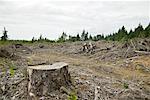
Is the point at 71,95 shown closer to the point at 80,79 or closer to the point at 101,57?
the point at 80,79

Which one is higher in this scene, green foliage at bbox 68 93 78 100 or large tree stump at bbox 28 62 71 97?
large tree stump at bbox 28 62 71 97


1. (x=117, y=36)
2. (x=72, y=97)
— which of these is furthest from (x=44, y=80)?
(x=117, y=36)

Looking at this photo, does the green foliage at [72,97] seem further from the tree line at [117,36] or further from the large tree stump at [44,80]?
the tree line at [117,36]

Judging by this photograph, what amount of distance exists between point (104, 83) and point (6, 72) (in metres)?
3.12

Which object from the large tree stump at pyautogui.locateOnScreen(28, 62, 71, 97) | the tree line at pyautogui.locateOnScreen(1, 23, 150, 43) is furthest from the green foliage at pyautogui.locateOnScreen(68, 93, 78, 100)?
the tree line at pyautogui.locateOnScreen(1, 23, 150, 43)

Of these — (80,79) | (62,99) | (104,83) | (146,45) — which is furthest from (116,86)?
(146,45)

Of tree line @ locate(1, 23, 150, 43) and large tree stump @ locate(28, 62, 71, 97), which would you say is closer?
large tree stump @ locate(28, 62, 71, 97)

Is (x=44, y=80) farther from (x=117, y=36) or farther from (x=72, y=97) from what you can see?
(x=117, y=36)

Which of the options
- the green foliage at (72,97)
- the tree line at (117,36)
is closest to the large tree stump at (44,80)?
the green foliage at (72,97)

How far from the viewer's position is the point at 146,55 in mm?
17172

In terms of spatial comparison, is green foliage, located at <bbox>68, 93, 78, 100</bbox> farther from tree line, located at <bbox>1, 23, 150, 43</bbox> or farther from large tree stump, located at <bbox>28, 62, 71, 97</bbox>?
tree line, located at <bbox>1, 23, 150, 43</bbox>

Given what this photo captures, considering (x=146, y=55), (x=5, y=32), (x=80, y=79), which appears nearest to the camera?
(x=80, y=79)

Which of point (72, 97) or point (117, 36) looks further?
point (117, 36)

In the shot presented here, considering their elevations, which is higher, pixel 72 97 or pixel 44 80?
pixel 44 80
